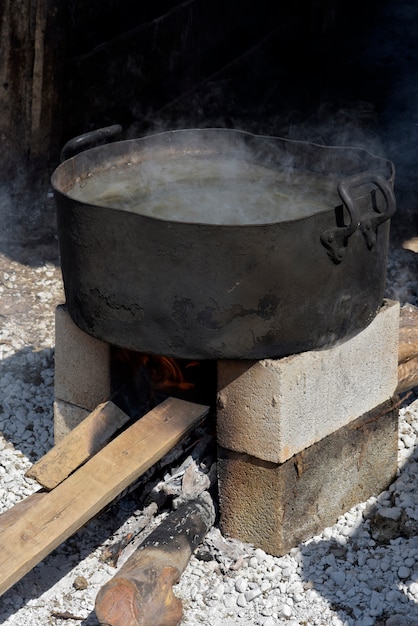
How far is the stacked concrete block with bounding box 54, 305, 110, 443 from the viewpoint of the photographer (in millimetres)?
4125

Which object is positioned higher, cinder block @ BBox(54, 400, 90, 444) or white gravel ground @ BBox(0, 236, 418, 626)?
cinder block @ BBox(54, 400, 90, 444)

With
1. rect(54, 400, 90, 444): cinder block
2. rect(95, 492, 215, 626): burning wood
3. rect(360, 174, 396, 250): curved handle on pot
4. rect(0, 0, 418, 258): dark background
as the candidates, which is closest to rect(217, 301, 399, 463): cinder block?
rect(95, 492, 215, 626): burning wood

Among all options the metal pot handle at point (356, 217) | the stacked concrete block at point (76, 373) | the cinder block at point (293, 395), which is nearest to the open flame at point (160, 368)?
the stacked concrete block at point (76, 373)

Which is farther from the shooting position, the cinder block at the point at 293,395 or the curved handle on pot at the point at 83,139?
the curved handle on pot at the point at 83,139

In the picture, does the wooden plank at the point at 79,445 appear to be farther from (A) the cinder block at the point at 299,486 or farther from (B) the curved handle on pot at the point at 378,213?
(B) the curved handle on pot at the point at 378,213

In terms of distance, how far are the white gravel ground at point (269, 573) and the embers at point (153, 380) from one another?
48 centimetres

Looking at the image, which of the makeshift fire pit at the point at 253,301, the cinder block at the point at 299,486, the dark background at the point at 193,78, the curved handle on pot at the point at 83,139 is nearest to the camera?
the makeshift fire pit at the point at 253,301

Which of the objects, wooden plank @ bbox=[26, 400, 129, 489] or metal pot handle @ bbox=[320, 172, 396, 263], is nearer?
metal pot handle @ bbox=[320, 172, 396, 263]

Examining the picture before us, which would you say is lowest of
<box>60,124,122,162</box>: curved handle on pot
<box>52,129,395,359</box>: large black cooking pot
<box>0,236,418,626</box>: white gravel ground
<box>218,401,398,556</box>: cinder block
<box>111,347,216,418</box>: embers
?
<box>0,236,418,626</box>: white gravel ground

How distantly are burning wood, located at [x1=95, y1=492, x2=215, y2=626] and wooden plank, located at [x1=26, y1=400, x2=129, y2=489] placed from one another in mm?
414

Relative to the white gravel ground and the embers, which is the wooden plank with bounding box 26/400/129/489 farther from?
the white gravel ground

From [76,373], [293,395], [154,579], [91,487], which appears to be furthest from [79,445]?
[293,395]

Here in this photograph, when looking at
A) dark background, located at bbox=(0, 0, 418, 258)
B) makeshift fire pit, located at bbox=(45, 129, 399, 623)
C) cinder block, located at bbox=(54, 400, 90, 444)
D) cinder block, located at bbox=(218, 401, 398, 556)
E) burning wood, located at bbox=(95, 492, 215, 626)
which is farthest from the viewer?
dark background, located at bbox=(0, 0, 418, 258)

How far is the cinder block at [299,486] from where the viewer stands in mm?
3885
